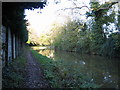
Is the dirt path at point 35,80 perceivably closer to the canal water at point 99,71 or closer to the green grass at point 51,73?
the green grass at point 51,73

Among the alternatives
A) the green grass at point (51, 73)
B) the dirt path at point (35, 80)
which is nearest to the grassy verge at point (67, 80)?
the green grass at point (51, 73)

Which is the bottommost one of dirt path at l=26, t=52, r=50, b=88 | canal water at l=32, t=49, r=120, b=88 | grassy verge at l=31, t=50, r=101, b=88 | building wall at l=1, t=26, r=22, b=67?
canal water at l=32, t=49, r=120, b=88

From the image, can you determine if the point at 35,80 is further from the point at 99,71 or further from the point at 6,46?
the point at 99,71

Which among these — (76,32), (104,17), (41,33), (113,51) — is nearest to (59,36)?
(76,32)

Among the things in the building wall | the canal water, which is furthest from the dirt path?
the canal water

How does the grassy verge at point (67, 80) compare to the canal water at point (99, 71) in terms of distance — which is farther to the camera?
the canal water at point (99, 71)

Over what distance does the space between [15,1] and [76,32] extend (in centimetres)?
2143

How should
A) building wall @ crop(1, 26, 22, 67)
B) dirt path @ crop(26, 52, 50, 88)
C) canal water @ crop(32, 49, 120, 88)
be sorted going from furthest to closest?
canal water @ crop(32, 49, 120, 88), building wall @ crop(1, 26, 22, 67), dirt path @ crop(26, 52, 50, 88)

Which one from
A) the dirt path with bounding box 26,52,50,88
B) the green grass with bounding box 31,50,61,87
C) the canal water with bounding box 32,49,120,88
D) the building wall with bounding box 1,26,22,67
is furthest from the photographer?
→ the canal water with bounding box 32,49,120,88

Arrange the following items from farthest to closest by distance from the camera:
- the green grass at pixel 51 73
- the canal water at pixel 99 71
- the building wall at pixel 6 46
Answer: the canal water at pixel 99 71
the green grass at pixel 51 73
the building wall at pixel 6 46

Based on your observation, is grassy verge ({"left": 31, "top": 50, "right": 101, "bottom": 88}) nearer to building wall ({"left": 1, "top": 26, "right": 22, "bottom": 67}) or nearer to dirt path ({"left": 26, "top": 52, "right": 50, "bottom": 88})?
dirt path ({"left": 26, "top": 52, "right": 50, "bottom": 88})

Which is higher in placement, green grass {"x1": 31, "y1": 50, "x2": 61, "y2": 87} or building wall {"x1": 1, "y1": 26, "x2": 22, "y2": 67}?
building wall {"x1": 1, "y1": 26, "x2": 22, "y2": 67}

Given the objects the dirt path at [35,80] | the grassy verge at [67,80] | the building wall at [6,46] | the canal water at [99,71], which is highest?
the building wall at [6,46]

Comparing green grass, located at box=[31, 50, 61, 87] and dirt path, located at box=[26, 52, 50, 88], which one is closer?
dirt path, located at box=[26, 52, 50, 88]
